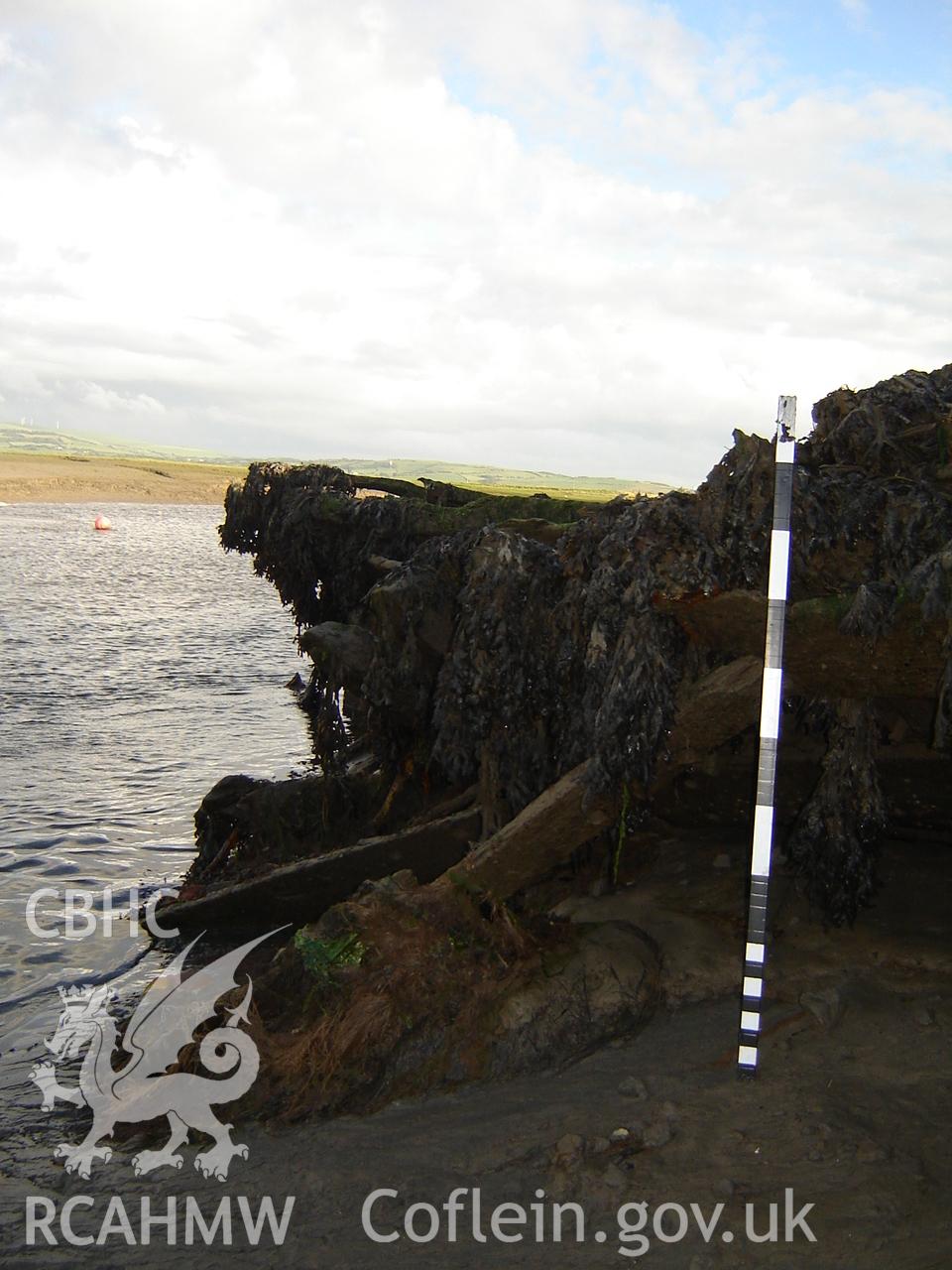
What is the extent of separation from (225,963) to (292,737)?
10768mm

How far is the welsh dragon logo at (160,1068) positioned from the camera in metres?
6.29

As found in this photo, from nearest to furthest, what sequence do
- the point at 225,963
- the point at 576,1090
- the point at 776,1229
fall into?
the point at 776,1229
the point at 576,1090
the point at 225,963

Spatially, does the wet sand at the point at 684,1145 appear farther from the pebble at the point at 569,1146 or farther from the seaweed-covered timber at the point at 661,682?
the seaweed-covered timber at the point at 661,682

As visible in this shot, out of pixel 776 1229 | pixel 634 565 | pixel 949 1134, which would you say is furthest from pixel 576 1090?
pixel 634 565

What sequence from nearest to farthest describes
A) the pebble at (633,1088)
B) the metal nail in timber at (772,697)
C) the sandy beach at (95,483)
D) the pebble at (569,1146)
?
the pebble at (569,1146) < the metal nail in timber at (772,697) < the pebble at (633,1088) < the sandy beach at (95,483)

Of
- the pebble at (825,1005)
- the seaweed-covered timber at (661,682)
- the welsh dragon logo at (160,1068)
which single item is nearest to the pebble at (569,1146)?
the seaweed-covered timber at (661,682)

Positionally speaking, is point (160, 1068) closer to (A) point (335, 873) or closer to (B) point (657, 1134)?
(A) point (335, 873)

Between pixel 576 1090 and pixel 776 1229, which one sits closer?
pixel 776 1229

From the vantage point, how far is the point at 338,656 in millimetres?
10062

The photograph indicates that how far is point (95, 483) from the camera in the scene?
370 feet

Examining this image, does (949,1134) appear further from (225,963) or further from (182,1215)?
(225,963)

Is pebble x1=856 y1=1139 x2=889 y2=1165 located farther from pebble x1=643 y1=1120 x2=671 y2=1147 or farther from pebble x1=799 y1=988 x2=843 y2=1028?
Answer: pebble x1=799 y1=988 x2=843 y2=1028

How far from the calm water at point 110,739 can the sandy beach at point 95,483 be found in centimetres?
6451

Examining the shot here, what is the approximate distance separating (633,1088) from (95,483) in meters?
117
